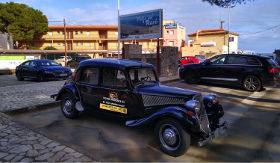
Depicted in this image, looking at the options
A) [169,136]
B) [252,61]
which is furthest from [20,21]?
[169,136]

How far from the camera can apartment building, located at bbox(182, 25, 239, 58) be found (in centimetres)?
4500

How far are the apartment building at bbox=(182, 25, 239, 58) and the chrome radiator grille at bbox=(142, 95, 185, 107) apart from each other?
37843 millimetres

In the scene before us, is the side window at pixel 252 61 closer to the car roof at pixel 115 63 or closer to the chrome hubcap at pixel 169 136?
the car roof at pixel 115 63

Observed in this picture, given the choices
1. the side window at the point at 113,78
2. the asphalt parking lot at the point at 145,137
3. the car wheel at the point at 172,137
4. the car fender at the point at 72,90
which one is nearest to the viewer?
the car wheel at the point at 172,137

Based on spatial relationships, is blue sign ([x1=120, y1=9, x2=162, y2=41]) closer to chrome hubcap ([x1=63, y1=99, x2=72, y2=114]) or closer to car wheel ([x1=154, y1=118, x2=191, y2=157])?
chrome hubcap ([x1=63, y1=99, x2=72, y2=114])

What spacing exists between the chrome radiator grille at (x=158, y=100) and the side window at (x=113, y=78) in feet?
1.87

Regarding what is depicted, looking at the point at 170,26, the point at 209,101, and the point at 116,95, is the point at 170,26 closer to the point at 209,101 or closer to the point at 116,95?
the point at 209,101

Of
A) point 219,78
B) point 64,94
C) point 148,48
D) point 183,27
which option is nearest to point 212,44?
point 183,27

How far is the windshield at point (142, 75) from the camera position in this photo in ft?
14.7

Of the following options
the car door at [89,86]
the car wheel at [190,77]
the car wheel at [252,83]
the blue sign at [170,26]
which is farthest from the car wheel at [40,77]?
the blue sign at [170,26]

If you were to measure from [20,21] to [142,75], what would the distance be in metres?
47.8

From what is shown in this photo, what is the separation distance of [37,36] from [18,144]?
52.9m

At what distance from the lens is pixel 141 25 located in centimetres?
1512

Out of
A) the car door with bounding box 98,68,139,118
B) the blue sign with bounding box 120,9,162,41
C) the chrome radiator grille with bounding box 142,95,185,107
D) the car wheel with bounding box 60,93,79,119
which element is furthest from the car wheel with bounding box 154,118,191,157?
the blue sign with bounding box 120,9,162,41
